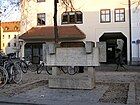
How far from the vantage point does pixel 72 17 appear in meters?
32.3

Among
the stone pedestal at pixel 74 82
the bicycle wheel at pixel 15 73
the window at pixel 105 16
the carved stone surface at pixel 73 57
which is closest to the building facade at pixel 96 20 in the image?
the window at pixel 105 16

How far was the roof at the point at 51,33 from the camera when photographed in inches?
1191

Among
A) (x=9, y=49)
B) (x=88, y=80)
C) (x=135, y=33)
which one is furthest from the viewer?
(x=9, y=49)

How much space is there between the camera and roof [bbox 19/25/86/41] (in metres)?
30.2

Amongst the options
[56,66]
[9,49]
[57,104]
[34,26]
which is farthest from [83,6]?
[9,49]

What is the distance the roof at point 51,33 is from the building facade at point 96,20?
20 centimetres

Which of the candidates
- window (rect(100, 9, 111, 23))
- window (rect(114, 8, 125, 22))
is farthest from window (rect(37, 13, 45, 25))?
window (rect(114, 8, 125, 22))

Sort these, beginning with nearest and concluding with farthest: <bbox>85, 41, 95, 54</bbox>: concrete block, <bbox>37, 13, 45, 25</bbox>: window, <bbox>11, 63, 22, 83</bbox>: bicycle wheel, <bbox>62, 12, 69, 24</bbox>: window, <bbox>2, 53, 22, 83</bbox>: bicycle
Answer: <bbox>85, 41, 95, 54</bbox>: concrete block
<bbox>2, 53, 22, 83</bbox>: bicycle
<bbox>11, 63, 22, 83</bbox>: bicycle wheel
<bbox>62, 12, 69, 24</bbox>: window
<bbox>37, 13, 45, 25</bbox>: window

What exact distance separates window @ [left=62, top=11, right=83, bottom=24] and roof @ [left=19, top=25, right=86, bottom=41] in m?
0.81

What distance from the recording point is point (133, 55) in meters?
30.2

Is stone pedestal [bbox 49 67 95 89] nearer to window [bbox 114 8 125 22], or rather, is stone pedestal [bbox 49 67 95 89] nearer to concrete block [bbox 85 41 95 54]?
concrete block [bbox 85 41 95 54]

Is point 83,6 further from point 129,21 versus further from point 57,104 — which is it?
point 57,104

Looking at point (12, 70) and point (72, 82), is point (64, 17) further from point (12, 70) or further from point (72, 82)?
point (72, 82)

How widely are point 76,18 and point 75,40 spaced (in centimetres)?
253
